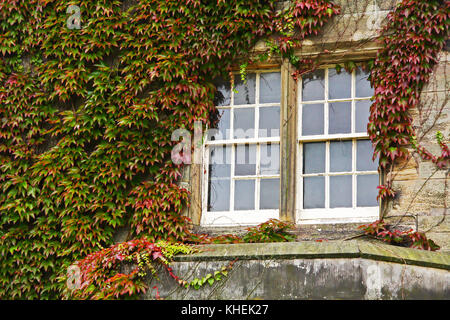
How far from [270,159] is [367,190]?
1125 mm

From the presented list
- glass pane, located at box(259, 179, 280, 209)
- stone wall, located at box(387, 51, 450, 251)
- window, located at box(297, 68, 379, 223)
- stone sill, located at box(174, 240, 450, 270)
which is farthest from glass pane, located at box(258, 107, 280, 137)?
stone sill, located at box(174, 240, 450, 270)

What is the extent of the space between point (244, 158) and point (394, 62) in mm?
1921

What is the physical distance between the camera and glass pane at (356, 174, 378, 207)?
→ 345 inches

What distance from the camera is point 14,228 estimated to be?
934 centimetres

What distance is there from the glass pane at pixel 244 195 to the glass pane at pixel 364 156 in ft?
3.85

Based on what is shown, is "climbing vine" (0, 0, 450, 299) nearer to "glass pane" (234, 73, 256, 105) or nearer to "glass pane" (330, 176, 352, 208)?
"glass pane" (234, 73, 256, 105)

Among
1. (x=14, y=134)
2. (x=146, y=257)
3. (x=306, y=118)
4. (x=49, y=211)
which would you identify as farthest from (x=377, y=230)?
(x=14, y=134)

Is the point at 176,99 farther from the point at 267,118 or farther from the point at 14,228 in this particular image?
the point at 14,228

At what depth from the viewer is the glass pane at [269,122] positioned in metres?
9.30

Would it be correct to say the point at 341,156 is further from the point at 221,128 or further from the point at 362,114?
the point at 221,128

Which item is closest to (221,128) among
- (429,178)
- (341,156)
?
(341,156)

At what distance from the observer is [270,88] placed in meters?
9.44

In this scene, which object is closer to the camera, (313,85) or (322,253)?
(322,253)

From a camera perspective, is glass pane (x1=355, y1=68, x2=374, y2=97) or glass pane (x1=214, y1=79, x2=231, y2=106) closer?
glass pane (x1=355, y1=68, x2=374, y2=97)
